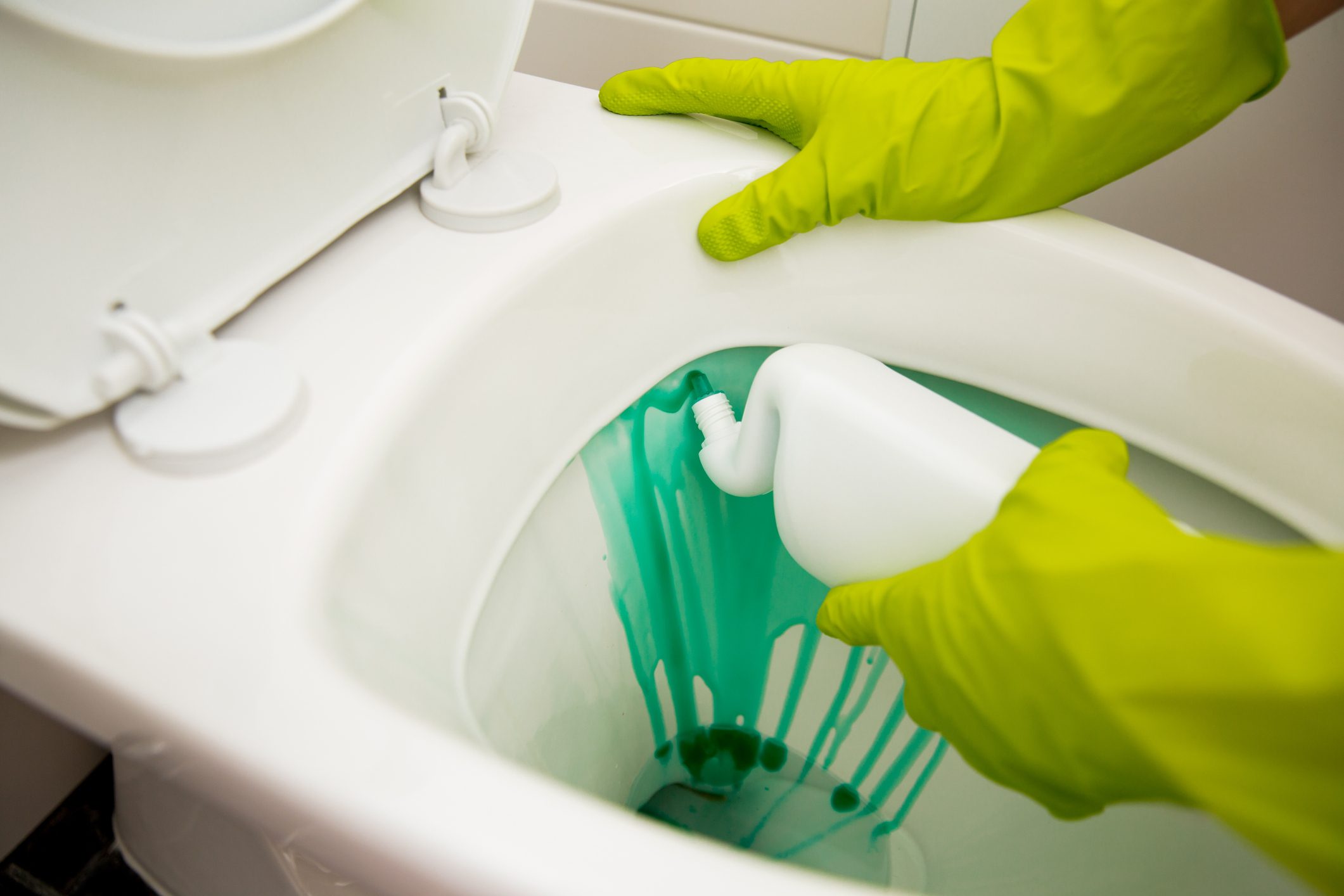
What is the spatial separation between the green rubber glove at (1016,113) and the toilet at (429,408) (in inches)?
1.2

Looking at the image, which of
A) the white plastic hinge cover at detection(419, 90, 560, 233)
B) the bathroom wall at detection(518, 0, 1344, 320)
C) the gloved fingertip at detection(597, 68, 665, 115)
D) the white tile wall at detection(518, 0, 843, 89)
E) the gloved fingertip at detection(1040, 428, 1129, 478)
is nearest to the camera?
the gloved fingertip at detection(1040, 428, 1129, 478)

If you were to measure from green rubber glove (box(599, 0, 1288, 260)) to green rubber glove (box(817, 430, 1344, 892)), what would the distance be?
202mm

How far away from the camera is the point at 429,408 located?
1.35 ft

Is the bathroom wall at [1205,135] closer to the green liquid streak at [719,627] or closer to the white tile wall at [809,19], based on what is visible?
the white tile wall at [809,19]

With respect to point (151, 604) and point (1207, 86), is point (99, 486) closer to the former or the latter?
point (151, 604)

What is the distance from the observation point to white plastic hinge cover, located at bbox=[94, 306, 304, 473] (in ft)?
1.18

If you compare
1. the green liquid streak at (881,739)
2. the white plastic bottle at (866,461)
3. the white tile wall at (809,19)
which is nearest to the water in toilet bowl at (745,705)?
the green liquid streak at (881,739)

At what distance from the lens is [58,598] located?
321 mm

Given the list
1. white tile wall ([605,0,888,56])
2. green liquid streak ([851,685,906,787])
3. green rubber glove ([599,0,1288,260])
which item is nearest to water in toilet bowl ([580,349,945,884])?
green liquid streak ([851,685,906,787])

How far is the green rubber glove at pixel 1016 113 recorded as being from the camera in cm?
47

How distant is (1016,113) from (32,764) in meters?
0.87

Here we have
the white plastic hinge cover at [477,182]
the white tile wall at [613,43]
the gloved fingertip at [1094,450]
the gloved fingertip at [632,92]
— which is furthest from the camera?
the white tile wall at [613,43]

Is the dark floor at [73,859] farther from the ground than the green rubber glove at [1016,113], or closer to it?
closer to it

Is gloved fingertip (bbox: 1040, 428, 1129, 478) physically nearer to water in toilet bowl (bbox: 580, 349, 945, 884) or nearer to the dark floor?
water in toilet bowl (bbox: 580, 349, 945, 884)
